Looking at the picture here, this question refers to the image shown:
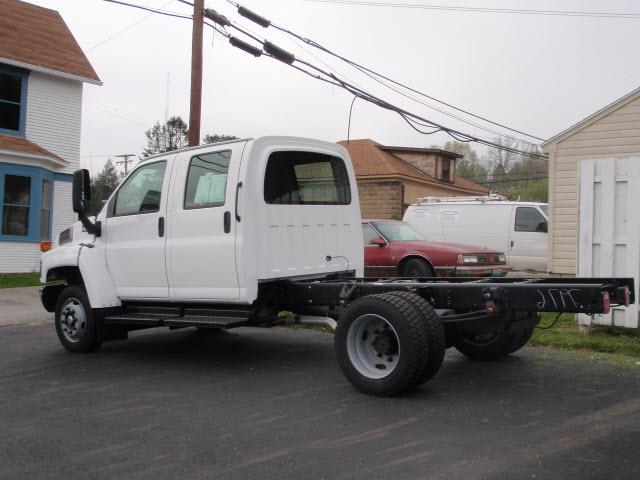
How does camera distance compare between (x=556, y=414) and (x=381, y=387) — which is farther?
(x=381, y=387)

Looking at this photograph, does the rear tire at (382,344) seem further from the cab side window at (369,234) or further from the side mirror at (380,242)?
the cab side window at (369,234)

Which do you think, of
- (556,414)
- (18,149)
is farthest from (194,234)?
(18,149)

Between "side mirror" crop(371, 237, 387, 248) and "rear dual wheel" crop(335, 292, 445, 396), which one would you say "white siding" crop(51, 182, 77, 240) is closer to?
"side mirror" crop(371, 237, 387, 248)

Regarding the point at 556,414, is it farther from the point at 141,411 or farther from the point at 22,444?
the point at 22,444

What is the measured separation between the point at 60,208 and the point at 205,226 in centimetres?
1464

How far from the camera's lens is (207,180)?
661 cm

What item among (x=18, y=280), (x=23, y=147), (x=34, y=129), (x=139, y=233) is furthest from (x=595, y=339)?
(x=34, y=129)

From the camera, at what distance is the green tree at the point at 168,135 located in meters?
47.5

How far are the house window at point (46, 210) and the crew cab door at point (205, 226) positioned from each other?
13531 mm

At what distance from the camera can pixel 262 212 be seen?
6.35m

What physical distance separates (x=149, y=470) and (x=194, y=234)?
121 inches

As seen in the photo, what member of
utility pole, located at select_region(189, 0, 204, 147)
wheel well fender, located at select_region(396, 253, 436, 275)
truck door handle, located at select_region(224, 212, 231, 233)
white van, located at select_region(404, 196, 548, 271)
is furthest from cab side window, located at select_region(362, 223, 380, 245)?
truck door handle, located at select_region(224, 212, 231, 233)

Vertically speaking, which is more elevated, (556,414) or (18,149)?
(18,149)

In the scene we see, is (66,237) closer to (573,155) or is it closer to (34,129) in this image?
(573,155)
